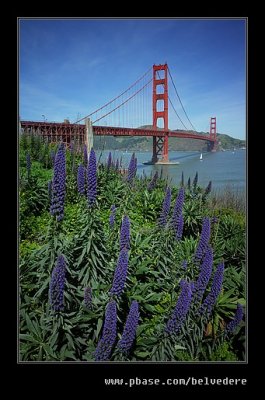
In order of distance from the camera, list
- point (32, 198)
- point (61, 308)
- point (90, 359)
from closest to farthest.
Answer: point (61, 308) → point (90, 359) → point (32, 198)

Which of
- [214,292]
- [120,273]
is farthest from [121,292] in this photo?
[214,292]

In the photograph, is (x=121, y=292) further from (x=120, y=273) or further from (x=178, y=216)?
(x=178, y=216)

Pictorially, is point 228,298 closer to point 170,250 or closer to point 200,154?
point 170,250

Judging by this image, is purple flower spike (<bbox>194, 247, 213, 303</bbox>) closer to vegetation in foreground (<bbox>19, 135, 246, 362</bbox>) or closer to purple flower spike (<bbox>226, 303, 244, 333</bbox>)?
vegetation in foreground (<bbox>19, 135, 246, 362</bbox>)

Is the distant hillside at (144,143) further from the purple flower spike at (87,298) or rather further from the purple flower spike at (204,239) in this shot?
the purple flower spike at (87,298)

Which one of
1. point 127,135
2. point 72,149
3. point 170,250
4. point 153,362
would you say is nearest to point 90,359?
point 153,362

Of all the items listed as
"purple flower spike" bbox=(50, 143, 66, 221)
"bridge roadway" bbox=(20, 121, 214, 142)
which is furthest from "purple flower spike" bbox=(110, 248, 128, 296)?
"bridge roadway" bbox=(20, 121, 214, 142)
